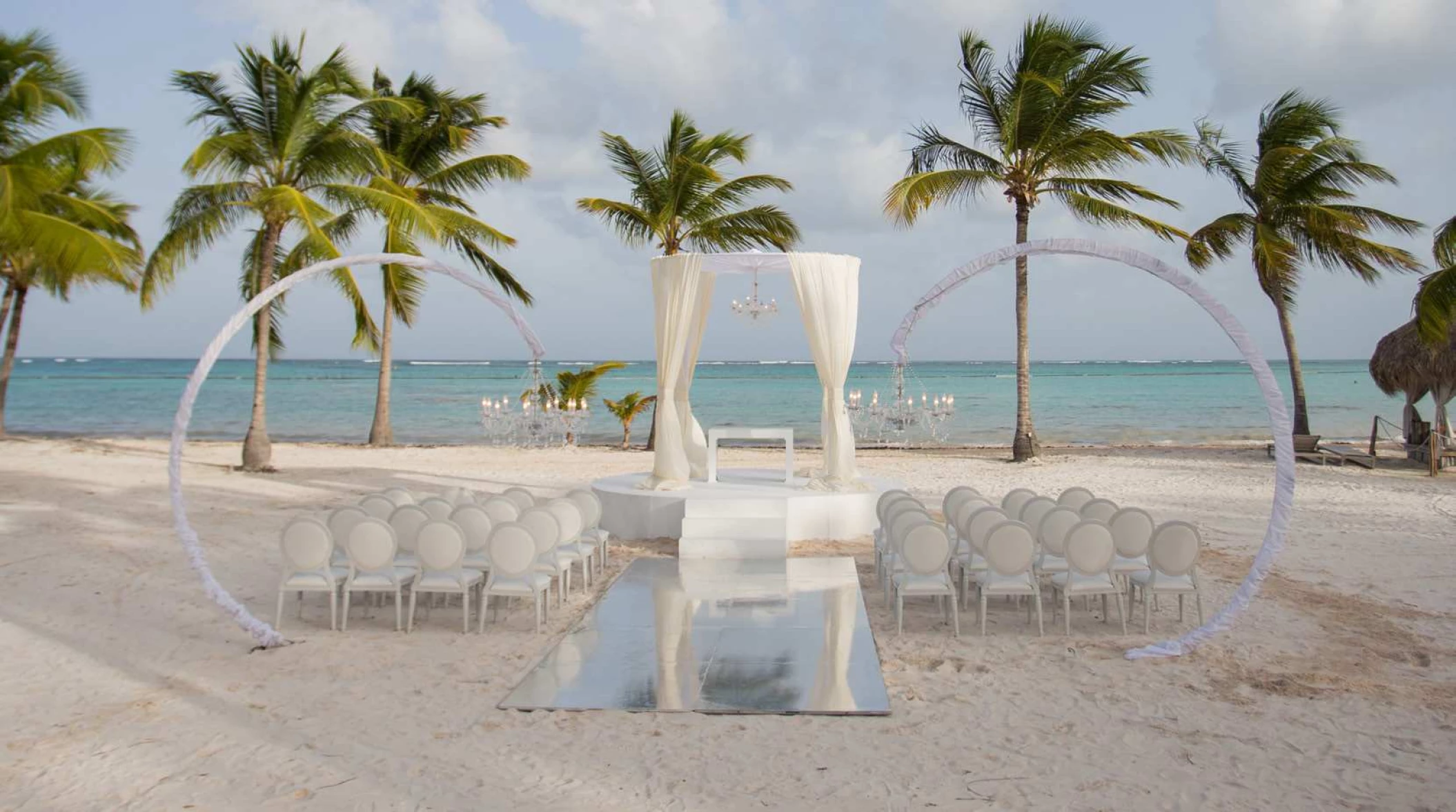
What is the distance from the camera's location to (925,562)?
6.33m

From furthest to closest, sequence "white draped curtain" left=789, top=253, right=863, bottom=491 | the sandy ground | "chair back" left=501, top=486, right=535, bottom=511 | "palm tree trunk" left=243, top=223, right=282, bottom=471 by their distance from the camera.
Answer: "palm tree trunk" left=243, top=223, right=282, bottom=471
"white draped curtain" left=789, top=253, right=863, bottom=491
"chair back" left=501, top=486, right=535, bottom=511
the sandy ground

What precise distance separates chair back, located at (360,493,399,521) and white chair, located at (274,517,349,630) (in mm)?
668

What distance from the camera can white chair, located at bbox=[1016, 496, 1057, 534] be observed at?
7078 millimetres

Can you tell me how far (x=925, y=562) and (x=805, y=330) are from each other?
406cm

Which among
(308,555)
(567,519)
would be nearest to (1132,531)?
(567,519)

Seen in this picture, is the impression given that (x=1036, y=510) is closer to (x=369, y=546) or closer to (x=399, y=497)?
(x=369, y=546)

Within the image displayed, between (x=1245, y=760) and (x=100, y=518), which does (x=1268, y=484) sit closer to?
(x=1245, y=760)

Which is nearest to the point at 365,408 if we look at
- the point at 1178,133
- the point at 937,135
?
the point at 937,135

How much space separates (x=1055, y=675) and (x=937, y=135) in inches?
476

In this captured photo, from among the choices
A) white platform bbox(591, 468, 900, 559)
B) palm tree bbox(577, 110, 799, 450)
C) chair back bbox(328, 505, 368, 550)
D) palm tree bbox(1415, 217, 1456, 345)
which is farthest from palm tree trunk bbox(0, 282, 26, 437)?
palm tree bbox(1415, 217, 1456, 345)

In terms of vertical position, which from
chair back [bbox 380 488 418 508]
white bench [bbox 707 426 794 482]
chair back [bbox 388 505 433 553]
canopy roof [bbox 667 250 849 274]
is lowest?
chair back [bbox 388 505 433 553]

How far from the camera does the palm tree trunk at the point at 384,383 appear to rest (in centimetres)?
1827

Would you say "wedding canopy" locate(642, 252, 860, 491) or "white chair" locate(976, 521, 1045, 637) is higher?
"wedding canopy" locate(642, 252, 860, 491)

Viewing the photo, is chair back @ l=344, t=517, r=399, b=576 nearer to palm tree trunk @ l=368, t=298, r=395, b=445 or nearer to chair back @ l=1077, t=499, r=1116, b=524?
chair back @ l=1077, t=499, r=1116, b=524
